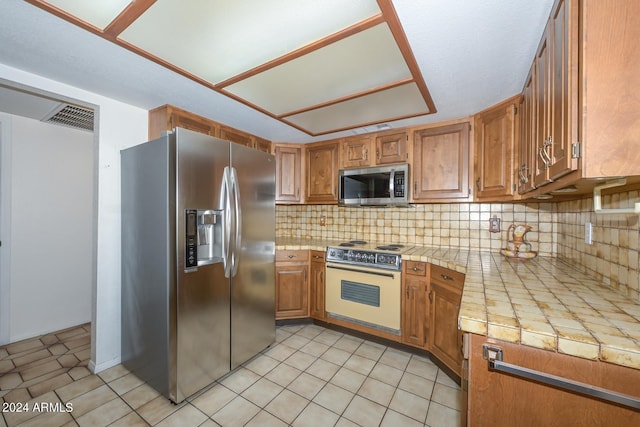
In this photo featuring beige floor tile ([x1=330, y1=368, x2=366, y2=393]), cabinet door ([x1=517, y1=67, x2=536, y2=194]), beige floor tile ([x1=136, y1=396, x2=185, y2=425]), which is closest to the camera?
cabinet door ([x1=517, y1=67, x2=536, y2=194])

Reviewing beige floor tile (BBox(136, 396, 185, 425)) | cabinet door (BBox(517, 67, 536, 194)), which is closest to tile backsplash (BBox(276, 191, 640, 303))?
cabinet door (BBox(517, 67, 536, 194))

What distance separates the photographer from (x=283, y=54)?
4.75ft

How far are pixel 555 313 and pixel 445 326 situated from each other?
1.20 meters

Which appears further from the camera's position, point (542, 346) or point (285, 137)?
point (285, 137)

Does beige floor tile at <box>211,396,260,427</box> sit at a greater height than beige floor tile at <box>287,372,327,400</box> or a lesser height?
greater

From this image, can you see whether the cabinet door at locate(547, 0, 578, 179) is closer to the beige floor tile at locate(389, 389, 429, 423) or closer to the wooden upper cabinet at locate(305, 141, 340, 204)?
the beige floor tile at locate(389, 389, 429, 423)

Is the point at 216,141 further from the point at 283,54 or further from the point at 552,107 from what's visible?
the point at 552,107

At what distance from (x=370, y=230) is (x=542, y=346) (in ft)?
7.71

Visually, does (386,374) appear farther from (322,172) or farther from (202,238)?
(322,172)

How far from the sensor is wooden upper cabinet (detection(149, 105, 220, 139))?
2.18 meters

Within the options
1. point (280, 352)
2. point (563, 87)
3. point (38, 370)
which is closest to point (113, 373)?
point (38, 370)

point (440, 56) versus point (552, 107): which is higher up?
point (440, 56)

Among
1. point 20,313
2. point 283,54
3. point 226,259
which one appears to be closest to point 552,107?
point 283,54

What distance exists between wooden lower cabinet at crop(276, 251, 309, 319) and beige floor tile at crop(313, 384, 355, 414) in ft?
3.43
